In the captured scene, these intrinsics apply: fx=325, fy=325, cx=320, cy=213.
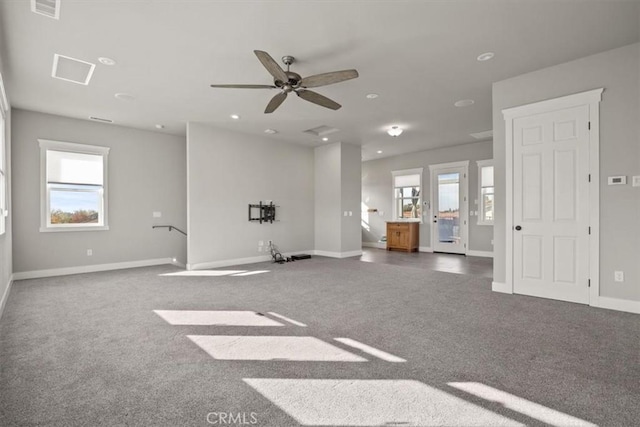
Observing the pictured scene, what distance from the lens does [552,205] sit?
4125 mm

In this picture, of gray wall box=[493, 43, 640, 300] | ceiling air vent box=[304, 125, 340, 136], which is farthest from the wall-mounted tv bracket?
gray wall box=[493, 43, 640, 300]

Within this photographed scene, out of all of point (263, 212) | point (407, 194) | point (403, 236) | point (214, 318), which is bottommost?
point (214, 318)

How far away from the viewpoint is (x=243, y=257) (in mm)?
7426

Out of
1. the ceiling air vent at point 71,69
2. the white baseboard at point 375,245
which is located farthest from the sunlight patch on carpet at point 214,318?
the white baseboard at point 375,245

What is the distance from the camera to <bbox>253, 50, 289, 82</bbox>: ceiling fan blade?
10.1ft

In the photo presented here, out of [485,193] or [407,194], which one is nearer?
[485,193]

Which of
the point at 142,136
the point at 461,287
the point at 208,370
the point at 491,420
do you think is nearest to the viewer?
the point at 491,420

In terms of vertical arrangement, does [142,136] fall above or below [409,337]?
above

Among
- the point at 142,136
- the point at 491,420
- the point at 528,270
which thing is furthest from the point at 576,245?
the point at 142,136

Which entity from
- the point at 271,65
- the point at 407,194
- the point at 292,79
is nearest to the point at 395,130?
the point at 407,194

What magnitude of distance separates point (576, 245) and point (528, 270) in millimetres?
624

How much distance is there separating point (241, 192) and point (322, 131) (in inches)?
90.5

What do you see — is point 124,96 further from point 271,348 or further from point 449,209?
point 449,209

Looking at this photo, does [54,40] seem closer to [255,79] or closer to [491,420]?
[255,79]
